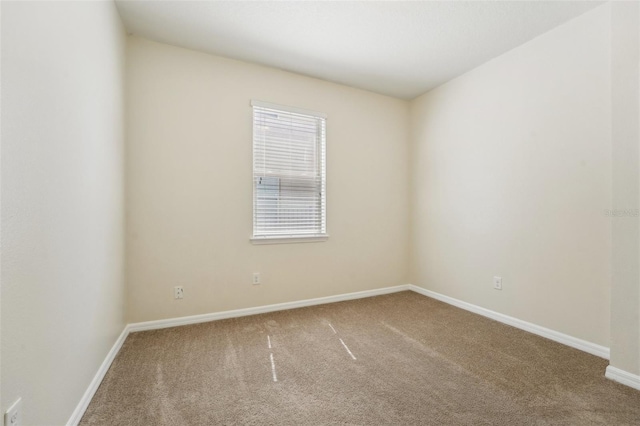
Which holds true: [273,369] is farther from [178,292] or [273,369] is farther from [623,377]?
[623,377]

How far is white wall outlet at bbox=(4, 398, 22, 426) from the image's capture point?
919 mm

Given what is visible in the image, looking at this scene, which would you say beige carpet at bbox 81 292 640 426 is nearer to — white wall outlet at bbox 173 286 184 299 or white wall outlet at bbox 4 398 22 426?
white wall outlet at bbox 173 286 184 299

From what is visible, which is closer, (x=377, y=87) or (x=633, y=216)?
(x=633, y=216)

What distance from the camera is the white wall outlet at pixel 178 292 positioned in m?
2.68

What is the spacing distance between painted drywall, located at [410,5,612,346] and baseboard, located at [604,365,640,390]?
13.7 inches

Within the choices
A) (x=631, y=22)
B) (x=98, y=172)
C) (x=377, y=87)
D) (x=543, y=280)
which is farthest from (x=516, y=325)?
(x=98, y=172)

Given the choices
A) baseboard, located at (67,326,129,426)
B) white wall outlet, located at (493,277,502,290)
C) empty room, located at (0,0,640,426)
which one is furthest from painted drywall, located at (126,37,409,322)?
white wall outlet, located at (493,277,502,290)

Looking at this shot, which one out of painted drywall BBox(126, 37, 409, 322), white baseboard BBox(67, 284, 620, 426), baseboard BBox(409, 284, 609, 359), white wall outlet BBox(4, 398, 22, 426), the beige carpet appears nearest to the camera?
white wall outlet BBox(4, 398, 22, 426)

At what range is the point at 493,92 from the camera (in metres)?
2.89

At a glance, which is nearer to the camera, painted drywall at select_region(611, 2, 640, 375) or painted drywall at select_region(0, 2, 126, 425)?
painted drywall at select_region(0, 2, 126, 425)

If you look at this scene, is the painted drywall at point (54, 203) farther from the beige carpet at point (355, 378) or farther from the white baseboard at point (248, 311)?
the white baseboard at point (248, 311)

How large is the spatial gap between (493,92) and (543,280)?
1918 millimetres

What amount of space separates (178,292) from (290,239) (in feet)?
4.05

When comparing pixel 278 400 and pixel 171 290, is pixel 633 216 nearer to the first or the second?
pixel 278 400
